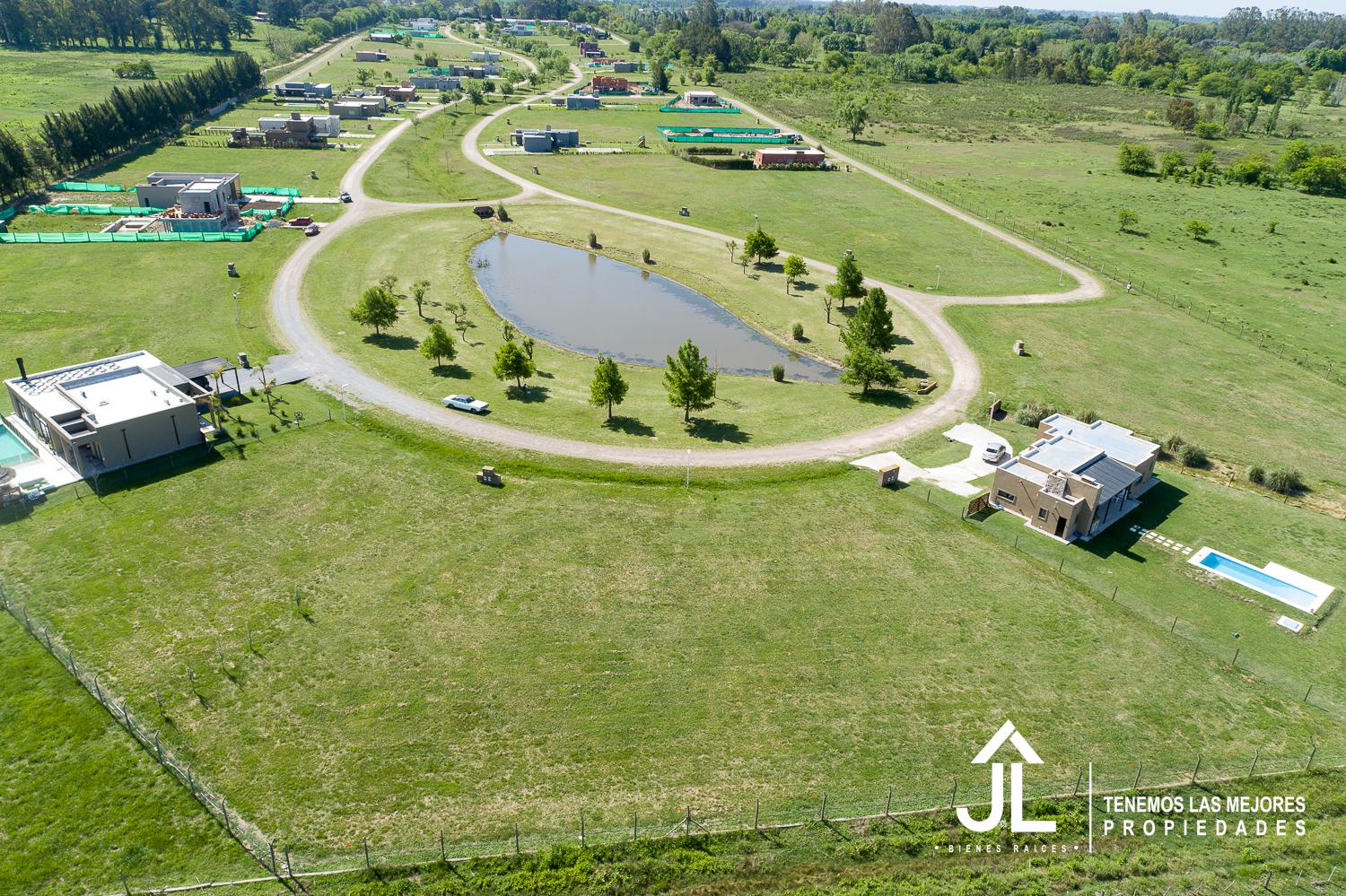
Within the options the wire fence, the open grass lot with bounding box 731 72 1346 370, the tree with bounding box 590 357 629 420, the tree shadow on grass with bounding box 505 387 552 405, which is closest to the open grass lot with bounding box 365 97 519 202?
the tree shadow on grass with bounding box 505 387 552 405

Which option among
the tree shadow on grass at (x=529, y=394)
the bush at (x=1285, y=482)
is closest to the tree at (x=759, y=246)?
the tree shadow on grass at (x=529, y=394)

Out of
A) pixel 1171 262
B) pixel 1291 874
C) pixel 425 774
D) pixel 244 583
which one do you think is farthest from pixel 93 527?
pixel 1171 262

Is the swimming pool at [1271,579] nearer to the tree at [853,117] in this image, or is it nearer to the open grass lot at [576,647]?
the open grass lot at [576,647]

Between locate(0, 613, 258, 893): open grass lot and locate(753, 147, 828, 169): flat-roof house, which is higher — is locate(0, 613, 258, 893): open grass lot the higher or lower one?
the lower one

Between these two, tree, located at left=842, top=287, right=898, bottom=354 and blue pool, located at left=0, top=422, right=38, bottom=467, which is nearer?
blue pool, located at left=0, top=422, right=38, bottom=467

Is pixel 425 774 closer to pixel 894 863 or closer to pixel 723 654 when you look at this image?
pixel 723 654

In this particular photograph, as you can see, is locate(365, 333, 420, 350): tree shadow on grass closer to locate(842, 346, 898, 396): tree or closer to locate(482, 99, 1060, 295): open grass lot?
locate(842, 346, 898, 396): tree
